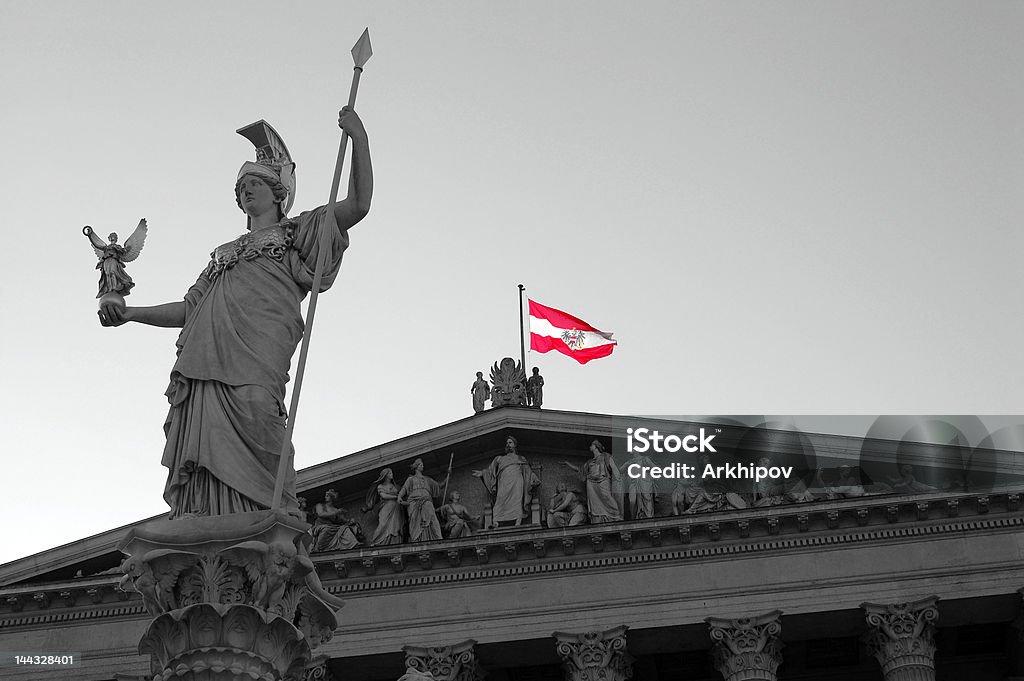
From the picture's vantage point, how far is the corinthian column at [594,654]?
88.9 ft

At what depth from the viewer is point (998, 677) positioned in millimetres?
30266

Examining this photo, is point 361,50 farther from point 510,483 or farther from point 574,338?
point 574,338

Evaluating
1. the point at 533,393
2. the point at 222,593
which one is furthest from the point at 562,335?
the point at 222,593

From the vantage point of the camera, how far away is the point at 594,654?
2720 centimetres

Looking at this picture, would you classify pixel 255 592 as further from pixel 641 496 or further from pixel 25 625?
pixel 25 625

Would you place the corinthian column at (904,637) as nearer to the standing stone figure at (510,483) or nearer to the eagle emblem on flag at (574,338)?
the standing stone figure at (510,483)

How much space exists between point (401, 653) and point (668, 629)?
542 cm

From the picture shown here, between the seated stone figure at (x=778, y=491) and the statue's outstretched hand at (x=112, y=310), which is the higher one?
the seated stone figure at (x=778, y=491)

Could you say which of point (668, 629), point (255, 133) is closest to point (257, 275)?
point (255, 133)

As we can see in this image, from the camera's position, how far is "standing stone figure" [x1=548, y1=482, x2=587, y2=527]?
1144 inches

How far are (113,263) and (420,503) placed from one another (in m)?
23.6

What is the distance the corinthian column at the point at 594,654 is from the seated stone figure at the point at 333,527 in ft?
16.5

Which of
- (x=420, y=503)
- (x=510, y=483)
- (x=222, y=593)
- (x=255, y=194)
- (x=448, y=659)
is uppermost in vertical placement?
(x=510, y=483)

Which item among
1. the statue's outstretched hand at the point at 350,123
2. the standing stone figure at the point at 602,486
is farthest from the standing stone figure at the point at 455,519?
the statue's outstretched hand at the point at 350,123
